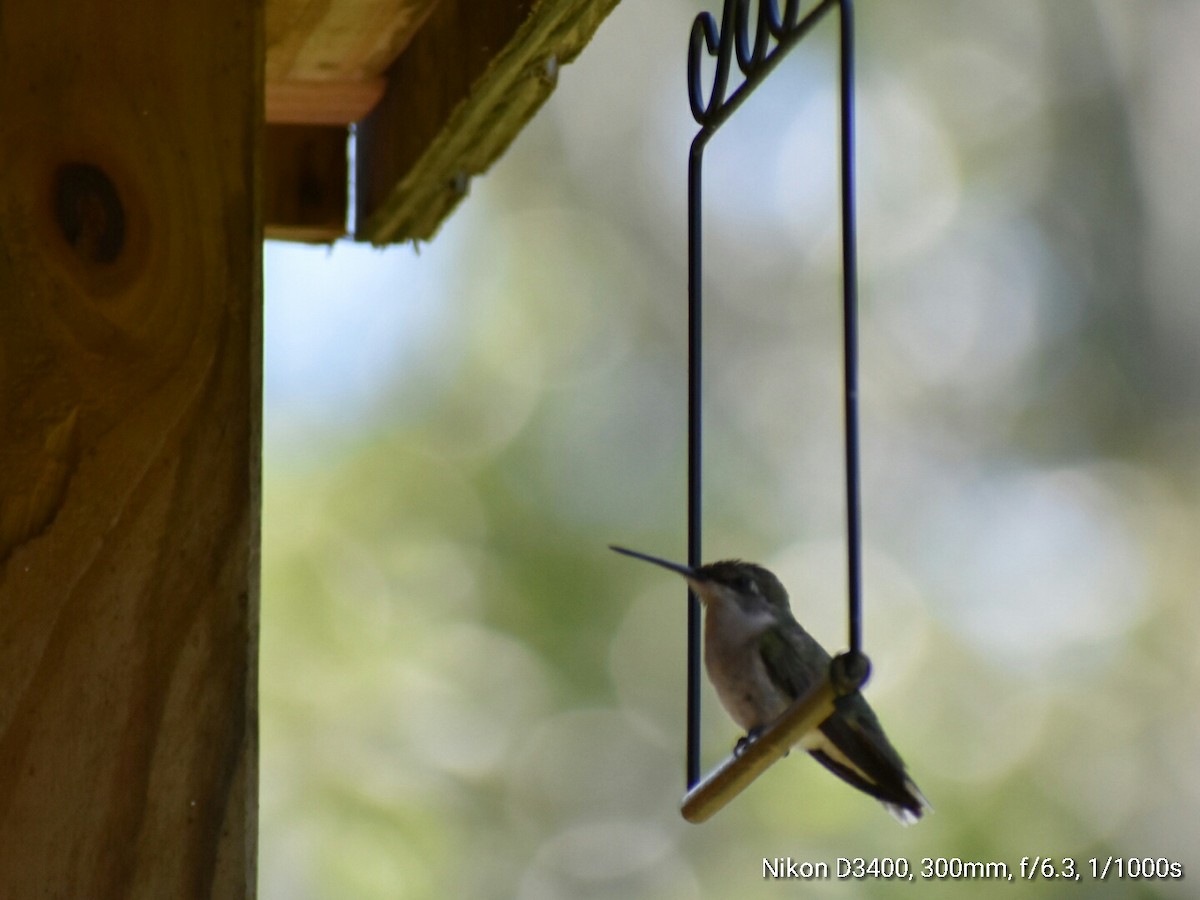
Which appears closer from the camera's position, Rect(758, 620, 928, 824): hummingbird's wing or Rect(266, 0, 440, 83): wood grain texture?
Rect(266, 0, 440, 83): wood grain texture

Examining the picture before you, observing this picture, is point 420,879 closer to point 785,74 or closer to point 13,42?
point 785,74

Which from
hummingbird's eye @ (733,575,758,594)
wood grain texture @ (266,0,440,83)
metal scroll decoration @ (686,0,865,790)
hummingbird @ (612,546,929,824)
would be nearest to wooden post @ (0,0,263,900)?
metal scroll decoration @ (686,0,865,790)

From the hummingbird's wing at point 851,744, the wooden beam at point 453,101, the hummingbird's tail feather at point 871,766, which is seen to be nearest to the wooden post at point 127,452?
the wooden beam at point 453,101

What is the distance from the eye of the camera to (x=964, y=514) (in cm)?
965

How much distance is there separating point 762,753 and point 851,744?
4.14ft

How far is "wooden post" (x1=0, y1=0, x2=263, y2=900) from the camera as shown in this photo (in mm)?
1527

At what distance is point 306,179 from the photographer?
3207mm

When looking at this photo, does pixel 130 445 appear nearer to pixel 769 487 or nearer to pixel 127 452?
pixel 127 452

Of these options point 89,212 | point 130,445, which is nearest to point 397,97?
point 89,212

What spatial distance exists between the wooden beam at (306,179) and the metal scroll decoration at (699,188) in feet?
4.17

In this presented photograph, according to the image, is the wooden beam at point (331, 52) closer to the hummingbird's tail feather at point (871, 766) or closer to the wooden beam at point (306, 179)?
the wooden beam at point (306, 179)

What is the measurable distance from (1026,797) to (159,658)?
798 cm

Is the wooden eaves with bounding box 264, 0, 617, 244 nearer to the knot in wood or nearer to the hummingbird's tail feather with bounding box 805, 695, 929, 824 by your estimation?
the knot in wood

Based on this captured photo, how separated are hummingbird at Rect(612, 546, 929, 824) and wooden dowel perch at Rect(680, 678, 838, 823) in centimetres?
103
